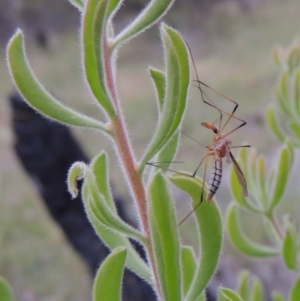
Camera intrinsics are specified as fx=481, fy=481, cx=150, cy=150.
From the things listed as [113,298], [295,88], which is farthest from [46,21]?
[113,298]

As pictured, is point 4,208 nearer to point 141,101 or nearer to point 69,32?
point 141,101

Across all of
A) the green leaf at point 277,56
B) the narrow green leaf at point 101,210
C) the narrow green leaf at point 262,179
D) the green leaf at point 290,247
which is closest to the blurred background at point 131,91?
the green leaf at point 277,56

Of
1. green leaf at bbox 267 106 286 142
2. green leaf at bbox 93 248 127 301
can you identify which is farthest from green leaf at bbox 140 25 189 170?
green leaf at bbox 267 106 286 142

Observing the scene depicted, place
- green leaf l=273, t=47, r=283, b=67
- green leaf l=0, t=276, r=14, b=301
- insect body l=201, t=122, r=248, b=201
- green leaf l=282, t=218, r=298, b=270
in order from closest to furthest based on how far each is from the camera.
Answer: green leaf l=0, t=276, r=14, b=301
insect body l=201, t=122, r=248, b=201
green leaf l=282, t=218, r=298, b=270
green leaf l=273, t=47, r=283, b=67

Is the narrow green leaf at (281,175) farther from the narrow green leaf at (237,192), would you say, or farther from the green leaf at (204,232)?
the green leaf at (204,232)

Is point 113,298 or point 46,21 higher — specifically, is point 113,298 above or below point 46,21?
below

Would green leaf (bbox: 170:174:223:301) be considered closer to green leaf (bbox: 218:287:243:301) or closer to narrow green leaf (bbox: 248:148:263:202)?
green leaf (bbox: 218:287:243:301)
